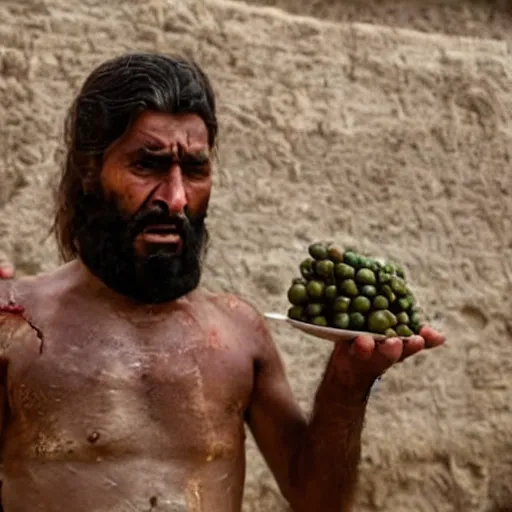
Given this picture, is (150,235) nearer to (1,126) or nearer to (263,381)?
(263,381)

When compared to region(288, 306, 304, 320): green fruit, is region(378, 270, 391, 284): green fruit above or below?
above

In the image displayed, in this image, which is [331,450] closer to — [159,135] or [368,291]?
[368,291]

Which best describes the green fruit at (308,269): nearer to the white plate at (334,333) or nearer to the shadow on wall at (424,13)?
the white plate at (334,333)

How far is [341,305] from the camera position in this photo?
172 cm

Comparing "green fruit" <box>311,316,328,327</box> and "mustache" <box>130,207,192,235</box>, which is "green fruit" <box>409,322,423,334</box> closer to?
"green fruit" <box>311,316,328,327</box>

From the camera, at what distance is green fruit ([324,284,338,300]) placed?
1.73 metres

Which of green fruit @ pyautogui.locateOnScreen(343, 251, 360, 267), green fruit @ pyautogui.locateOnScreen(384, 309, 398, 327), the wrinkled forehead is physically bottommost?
green fruit @ pyautogui.locateOnScreen(384, 309, 398, 327)

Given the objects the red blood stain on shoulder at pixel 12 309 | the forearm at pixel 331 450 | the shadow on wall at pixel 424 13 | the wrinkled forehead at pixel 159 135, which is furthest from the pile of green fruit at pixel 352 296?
the shadow on wall at pixel 424 13

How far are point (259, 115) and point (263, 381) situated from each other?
0.89 m

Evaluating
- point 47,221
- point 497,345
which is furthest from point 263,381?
point 497,345

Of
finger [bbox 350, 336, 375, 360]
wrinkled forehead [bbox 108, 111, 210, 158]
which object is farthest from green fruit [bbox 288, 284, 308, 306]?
wrinkled forehead [bbox 108, 111, 210, 158]

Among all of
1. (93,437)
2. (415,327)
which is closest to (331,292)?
(415,327)

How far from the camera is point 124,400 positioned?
1.74m

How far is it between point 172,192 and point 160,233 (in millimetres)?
61
